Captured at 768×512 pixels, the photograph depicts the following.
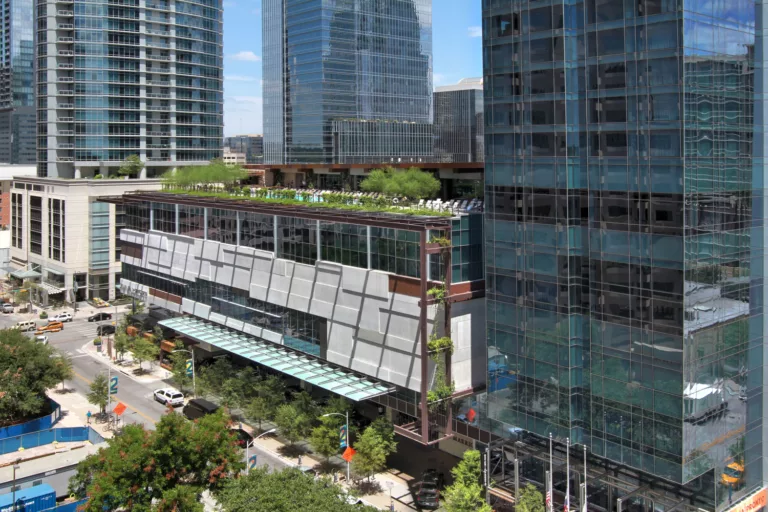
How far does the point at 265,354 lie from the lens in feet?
207

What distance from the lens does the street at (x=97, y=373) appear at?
64875mm

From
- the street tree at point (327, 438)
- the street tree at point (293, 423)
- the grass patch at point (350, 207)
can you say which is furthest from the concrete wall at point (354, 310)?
the grass patch at point (350, 207)

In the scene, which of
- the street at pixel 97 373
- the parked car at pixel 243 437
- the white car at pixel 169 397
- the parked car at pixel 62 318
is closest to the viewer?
the parked car at pixel 243 437

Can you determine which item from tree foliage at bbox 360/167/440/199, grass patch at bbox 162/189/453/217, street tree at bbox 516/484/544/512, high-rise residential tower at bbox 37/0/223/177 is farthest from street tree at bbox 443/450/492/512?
high-rise residential tower at bbox 37/0/223/177

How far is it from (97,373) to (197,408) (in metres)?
22.6

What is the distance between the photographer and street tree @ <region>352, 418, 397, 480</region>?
4972 cm

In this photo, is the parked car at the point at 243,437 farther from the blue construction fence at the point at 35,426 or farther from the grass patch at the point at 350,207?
the grass patch at the point at 350,207

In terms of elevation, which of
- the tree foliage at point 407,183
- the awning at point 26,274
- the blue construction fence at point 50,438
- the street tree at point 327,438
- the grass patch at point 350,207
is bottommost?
the blue construction fence at point 50,438

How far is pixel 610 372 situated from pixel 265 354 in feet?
103

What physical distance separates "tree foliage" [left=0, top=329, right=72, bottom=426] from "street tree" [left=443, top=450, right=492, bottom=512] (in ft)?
123

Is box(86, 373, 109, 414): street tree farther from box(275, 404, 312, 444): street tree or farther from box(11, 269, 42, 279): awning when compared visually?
box(11, 269, 42, 279): awning

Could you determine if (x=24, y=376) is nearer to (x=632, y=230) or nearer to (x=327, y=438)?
(x=327, y=438)

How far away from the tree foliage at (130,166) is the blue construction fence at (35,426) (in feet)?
226

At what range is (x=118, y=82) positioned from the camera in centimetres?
12794
